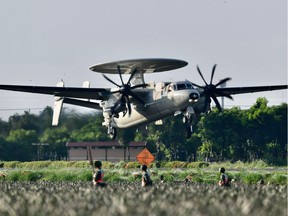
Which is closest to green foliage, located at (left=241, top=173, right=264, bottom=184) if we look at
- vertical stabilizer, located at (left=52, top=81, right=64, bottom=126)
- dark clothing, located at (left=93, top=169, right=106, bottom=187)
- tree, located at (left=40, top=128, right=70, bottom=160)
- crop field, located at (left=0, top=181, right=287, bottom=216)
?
dark clothing, located at (left=93, top=169, right=106, bottom=187)

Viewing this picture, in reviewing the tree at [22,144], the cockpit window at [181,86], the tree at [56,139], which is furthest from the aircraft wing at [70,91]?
the tree at [22,144]

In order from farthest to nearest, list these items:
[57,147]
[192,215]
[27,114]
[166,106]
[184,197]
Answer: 1. [57,147]
2. [27,114]
3. [166,106]
4. [184,197]
5. [192,215]

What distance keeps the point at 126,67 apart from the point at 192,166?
2429 cm

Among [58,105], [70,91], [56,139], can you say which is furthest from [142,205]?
[56,139]

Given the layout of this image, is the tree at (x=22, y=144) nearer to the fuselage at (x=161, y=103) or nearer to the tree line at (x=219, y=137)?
the tree line at (x=219, y=137)

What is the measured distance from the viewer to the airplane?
60.7 meters

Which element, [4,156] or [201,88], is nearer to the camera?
[201,88]

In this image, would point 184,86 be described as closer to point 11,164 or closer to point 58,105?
point 58,105

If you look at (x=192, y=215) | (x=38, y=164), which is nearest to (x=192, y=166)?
(x=38, y=164)

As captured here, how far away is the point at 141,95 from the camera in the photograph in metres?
66.3

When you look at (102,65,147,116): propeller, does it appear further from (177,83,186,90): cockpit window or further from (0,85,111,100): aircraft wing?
(177,83,186,90): cockpit window

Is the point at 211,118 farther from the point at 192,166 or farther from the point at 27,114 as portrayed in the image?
the point at 27,114

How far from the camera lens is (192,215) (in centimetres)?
1741

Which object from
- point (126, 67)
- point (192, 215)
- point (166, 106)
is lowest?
point (192, 215)
